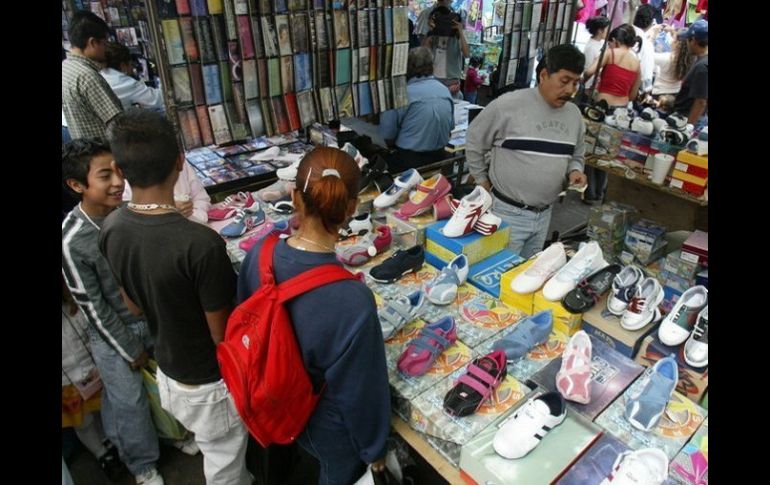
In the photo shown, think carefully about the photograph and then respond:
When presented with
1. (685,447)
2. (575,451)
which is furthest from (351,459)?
(685,447)

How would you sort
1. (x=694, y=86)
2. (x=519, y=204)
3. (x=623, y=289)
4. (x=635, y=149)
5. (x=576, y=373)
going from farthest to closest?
1. (x=694, y=86)
2. (x=635, y=149)
3. (x=519, y=204)
4. (x=623, y=289)
5. (x=576, y=373)

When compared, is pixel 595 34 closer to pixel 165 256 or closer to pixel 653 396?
pixel 653 396

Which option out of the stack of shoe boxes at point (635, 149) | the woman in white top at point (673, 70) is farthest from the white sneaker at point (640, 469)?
the woman in white top at point (673, 70)

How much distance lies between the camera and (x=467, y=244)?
2.43 meters

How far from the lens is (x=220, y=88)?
316 cm

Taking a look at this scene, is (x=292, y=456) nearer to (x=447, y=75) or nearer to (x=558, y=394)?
(x=558, y=394)

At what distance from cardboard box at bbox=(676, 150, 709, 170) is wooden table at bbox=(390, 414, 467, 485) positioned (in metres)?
2.63

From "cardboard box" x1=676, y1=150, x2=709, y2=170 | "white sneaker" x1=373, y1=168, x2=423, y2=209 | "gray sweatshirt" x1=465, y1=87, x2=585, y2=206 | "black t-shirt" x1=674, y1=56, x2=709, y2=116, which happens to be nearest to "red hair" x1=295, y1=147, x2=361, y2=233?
"white sneaker" x1=373, y1=168, x2=423, y2=209

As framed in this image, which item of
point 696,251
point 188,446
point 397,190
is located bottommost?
point 188,446

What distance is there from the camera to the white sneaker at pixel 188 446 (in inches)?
103

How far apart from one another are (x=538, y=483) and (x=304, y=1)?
3.09m

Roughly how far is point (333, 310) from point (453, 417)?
0.62 m

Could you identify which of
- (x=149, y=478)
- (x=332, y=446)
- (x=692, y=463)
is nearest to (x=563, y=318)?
(x=692, y=463)
